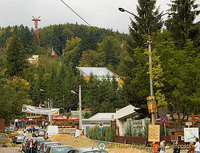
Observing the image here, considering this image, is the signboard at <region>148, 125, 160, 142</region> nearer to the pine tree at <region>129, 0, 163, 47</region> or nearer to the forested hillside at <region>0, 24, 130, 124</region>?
the pine tree at <region>129, 0, 163, 47</region>

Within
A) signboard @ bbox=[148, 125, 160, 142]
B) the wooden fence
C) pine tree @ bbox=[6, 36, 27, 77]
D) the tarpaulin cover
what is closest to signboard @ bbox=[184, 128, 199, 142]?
signboard @ bbox=[148, 125, 160, 142]

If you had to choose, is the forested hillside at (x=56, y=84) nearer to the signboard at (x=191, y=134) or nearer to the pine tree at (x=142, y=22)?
the pine tree at (x=142, y=22)

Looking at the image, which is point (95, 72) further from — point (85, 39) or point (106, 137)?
point (106, 137)

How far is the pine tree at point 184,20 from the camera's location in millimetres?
35969

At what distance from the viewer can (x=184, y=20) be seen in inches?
1442

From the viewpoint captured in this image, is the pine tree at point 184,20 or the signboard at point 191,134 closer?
the signboard at point 191,134

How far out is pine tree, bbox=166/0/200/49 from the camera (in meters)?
36.0

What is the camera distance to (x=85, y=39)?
190625 mm

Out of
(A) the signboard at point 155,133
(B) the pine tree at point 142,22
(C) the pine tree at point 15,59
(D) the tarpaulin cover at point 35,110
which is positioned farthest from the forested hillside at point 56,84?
(A) the signboard at point 155,133

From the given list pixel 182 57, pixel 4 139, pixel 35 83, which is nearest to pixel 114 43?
pixel 35 83

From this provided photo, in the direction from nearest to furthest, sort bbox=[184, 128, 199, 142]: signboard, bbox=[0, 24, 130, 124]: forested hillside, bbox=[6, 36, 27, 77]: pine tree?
bbox=[184, 128, 199, 142]: signboard < bbox=[0, 24, 130, 124]: forested hillside < bbox=[6, 36, 27, 77]: pine tree

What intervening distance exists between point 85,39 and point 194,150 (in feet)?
562

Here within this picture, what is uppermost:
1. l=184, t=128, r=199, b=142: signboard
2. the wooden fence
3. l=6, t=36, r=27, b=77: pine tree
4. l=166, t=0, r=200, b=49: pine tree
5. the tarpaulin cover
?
l=6, t=36, r=27, b=77: pine tree

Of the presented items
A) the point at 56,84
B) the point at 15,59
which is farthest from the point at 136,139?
the point at 15,59
